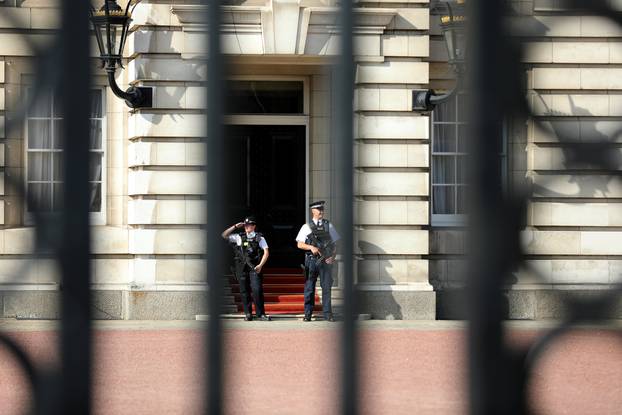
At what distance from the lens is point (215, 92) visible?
1210mm

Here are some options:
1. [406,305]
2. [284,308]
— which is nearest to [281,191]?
[284,308]

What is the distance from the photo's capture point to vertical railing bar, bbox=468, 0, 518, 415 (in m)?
1.19

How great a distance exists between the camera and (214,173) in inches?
47.6

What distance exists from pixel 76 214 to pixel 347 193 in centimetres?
Answer: 28

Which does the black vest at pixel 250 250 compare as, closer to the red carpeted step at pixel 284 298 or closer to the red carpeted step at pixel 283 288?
the red carpeted step at pixel 284 298

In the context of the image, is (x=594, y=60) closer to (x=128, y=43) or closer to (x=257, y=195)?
(x=128, y=43)

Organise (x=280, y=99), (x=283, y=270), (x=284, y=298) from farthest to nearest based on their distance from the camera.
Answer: (x=283, y=270) < (x=280, y=99) < (x=284, y=298)

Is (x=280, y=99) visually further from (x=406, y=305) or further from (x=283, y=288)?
(x=406, y=305)

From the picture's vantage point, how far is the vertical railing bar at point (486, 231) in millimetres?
1190

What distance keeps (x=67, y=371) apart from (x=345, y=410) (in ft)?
0.96

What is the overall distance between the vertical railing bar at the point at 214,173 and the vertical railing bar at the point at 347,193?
12 centimetres

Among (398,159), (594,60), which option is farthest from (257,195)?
(594,60)

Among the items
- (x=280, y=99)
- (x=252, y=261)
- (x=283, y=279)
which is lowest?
(x=283, y=279)

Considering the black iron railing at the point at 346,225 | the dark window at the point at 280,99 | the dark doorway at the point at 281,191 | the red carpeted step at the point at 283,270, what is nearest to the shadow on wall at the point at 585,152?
the black iron railing at the point at 346,225
